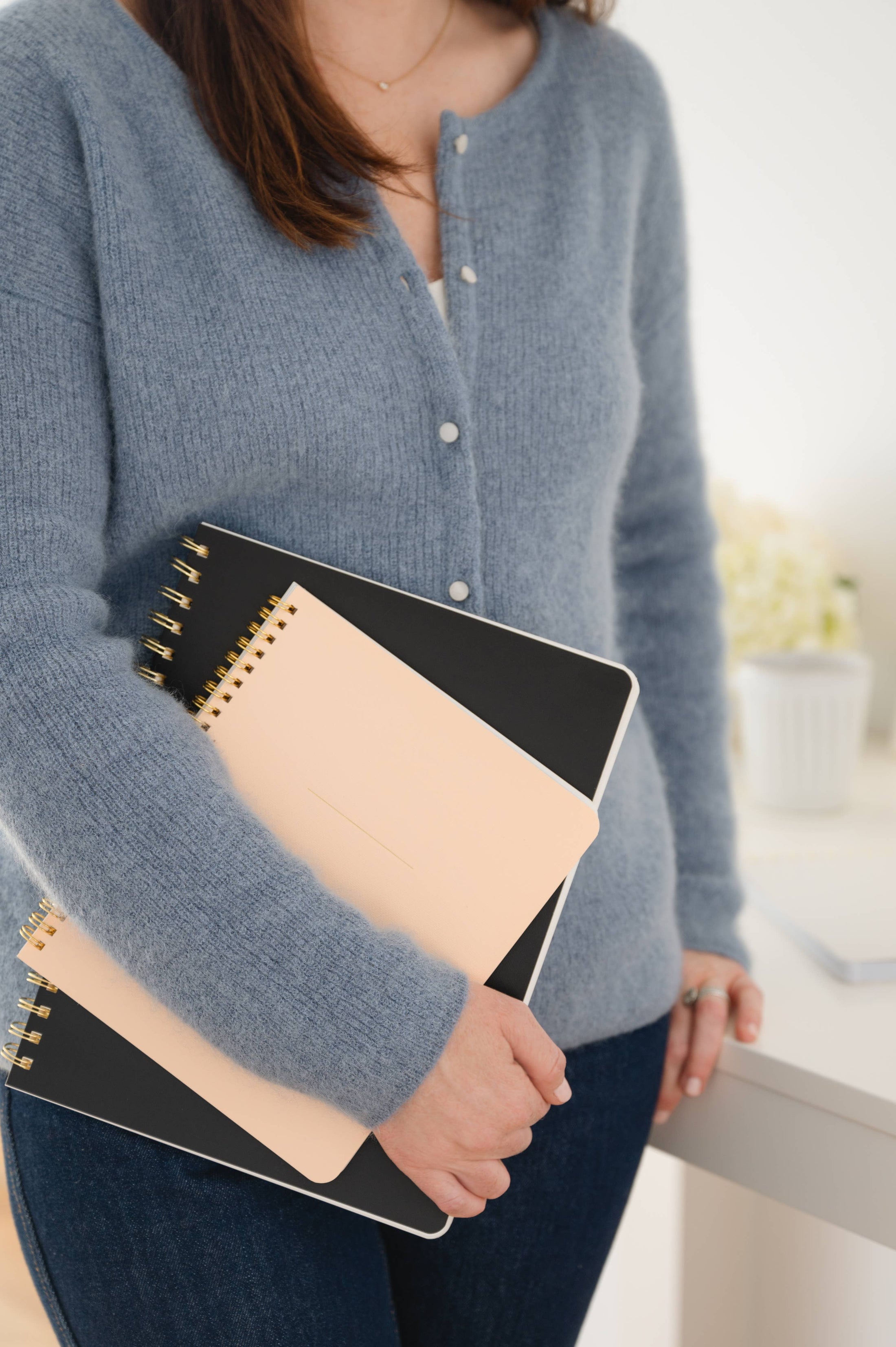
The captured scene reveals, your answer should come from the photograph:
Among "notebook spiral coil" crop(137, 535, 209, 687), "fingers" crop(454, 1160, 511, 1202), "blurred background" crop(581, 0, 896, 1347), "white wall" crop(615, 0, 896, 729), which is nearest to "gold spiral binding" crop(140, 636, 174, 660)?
"notebook spiral coil" crop(137, 535, 209, 687)

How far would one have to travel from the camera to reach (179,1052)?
1.84 ft

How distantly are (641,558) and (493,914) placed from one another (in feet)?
Answer: 1.44

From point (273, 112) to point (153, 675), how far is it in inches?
13.7

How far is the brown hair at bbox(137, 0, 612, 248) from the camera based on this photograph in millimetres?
625

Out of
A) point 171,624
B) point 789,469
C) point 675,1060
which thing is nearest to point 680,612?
point 675,1060

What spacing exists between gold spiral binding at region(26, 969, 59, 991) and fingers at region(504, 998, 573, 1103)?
249 mm

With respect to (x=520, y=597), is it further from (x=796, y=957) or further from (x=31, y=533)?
(x=796, y=957)

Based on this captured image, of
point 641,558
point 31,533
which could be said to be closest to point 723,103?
point 641,558

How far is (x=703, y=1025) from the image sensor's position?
2.61 feet

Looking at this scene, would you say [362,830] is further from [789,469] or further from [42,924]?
[789,469]

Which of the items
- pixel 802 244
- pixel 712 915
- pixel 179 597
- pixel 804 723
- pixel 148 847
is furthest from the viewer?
pixel 802 244

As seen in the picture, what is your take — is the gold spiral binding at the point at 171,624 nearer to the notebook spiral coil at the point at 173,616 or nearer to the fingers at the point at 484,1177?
the notebook spiral coil at the point at 173,616

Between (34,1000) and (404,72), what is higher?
(404,72)

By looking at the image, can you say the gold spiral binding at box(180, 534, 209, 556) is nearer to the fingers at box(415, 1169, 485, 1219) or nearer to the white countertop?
the fingers at box(415, 1169, 485, 1219)
